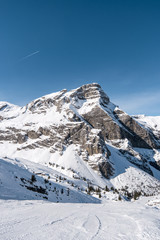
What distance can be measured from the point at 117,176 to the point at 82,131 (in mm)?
65285

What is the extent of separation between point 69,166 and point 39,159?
125 feet

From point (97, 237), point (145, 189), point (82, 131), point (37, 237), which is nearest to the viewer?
point (37, 237)

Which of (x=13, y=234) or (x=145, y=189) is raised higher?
(x=13, y=234)

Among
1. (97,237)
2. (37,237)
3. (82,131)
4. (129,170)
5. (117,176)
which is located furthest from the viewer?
(82,131)

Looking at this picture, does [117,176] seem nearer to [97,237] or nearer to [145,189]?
[145,189]

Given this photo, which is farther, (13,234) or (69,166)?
(69,166)

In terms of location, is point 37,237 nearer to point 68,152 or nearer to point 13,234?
point 13,234

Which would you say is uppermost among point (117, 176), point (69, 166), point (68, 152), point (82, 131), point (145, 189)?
point (82, 131)

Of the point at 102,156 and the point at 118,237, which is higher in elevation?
the point at 102,156

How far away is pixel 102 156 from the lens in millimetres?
167625

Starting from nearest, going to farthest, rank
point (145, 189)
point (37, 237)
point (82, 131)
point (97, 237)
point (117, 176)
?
point (37, 237) < point (97, 237) < point (145, 189) < point (117, 176) < point (82, 131)

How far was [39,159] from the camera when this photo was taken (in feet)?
556

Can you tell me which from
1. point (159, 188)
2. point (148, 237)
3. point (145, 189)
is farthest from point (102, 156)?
point (148, 237)

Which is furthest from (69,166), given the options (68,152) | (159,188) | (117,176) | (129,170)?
(159,188)
